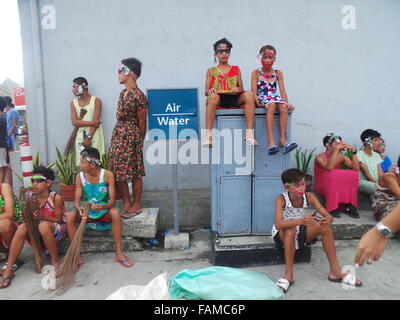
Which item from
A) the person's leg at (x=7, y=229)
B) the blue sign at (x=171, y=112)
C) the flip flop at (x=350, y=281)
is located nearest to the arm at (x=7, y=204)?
the person's leg at (x=7, y=229)

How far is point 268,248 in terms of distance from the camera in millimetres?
3816

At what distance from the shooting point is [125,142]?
420cm

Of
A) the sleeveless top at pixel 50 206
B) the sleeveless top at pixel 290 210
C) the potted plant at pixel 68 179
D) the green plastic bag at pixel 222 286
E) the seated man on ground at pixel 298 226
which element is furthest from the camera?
the potted plant at pixel 68 179

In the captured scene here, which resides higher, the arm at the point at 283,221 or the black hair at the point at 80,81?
the black hair at the point at 80,81

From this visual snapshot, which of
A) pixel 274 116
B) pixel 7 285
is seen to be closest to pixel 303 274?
pixel 274 116

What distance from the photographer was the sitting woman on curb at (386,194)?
4.17m

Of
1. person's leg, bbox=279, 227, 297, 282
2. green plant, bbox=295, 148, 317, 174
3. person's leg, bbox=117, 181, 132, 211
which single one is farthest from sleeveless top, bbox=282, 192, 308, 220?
person's leg, bbox=117, 181, 132, 211

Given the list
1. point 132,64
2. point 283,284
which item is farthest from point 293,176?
point 132,64

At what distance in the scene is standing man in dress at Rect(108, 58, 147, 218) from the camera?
13.4 feet

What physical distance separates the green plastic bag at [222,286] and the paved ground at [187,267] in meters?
0.36

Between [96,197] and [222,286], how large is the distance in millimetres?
1837

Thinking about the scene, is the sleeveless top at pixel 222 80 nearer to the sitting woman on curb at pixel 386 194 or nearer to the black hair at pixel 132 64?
the black hair at pixel 132 64

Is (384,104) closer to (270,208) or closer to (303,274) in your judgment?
(270,208)
